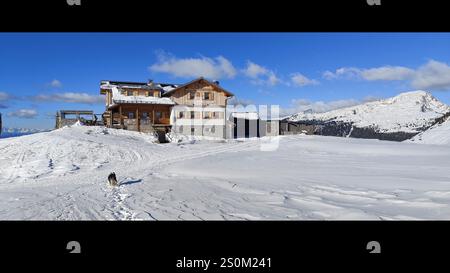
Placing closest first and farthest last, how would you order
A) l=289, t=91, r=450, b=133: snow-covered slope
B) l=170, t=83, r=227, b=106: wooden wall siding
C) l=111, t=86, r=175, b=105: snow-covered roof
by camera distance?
l=289, t=91, r=450, b=133: snow-covered slope < l=111, t=86, r=175, b=105: snow-covered roof < l=170, t=83, r=227, b=106: wooden wall siding

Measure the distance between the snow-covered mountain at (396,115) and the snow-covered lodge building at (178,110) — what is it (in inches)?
352

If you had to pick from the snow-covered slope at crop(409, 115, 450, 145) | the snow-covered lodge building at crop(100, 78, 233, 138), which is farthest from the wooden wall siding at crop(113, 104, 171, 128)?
the snow-covered slope at crop(409, 115, 450, 145)

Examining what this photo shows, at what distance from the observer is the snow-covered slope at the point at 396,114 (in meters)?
22.9

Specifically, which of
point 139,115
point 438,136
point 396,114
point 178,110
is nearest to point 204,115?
point 178,110

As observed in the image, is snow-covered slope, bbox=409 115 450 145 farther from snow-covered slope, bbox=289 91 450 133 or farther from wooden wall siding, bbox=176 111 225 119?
wooden wall siding, bbox=176 111 225 119

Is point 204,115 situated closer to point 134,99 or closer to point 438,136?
point 134,99

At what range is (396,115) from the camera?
28234 millimetres

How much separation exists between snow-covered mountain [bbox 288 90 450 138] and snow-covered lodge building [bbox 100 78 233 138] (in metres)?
8.94

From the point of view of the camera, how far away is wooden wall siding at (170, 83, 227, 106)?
27.0 metres

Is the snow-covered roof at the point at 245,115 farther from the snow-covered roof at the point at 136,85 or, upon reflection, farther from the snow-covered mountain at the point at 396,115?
the snow-covered roof at the point at 136,85

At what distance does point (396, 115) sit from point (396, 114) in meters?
0.77
